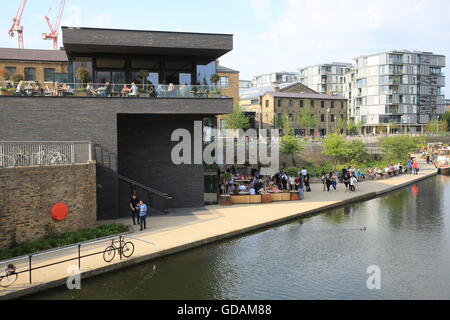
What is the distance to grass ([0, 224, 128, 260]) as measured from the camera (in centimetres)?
1526

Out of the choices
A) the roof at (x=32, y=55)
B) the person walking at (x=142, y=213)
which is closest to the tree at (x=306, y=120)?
the roof at (x=32, y=55)

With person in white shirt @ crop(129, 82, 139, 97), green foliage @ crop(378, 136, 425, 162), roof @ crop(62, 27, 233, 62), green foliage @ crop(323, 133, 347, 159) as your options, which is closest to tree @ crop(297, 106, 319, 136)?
green foliage @ crop(378, 136, 425, 162)

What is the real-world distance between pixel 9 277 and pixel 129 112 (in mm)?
11800

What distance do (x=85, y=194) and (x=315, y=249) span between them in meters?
9.90

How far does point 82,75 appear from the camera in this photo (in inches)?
917

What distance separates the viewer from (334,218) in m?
23.7

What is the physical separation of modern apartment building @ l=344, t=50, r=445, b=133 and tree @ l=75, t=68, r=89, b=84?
267 ft

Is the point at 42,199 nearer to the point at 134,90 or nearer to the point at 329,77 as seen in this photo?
the point at 134,90

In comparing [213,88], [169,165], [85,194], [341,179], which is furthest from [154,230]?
[341,179]

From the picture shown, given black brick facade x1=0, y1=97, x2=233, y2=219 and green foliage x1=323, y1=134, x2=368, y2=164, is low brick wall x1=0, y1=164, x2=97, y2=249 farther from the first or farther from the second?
green foliage x1=323, y1=134, x2=368, y2=164

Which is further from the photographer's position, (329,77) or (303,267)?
(329,77)

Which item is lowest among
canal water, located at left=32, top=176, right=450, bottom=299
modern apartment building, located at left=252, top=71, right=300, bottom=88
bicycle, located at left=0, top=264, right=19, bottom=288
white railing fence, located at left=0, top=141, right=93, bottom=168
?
canal water, located at left=32, top=176, right=450, bottom=299

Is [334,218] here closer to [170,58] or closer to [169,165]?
[169,165]

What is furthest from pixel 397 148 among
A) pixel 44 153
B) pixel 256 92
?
pixel 44 153
